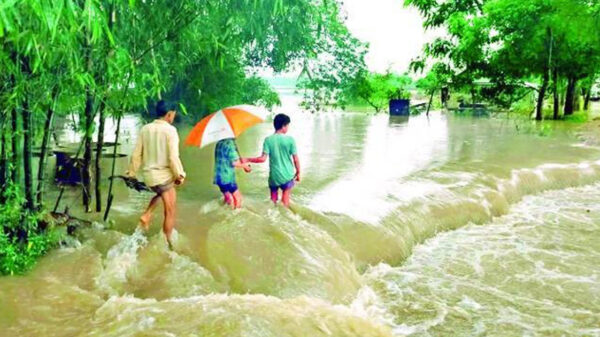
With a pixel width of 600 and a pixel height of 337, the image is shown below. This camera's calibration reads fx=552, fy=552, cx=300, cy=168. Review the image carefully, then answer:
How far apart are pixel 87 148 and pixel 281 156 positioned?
2.30m

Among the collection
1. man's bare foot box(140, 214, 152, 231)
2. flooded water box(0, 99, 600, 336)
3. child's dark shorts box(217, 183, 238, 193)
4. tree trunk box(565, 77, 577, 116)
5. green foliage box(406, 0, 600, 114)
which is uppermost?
green foliage box(406, 0, 600, 114)

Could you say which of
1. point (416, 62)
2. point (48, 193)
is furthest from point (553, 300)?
point (416, 62)

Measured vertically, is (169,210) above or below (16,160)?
below

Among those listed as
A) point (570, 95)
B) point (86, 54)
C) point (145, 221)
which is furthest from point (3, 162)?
point (570, 95)

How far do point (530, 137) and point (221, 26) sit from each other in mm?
14232

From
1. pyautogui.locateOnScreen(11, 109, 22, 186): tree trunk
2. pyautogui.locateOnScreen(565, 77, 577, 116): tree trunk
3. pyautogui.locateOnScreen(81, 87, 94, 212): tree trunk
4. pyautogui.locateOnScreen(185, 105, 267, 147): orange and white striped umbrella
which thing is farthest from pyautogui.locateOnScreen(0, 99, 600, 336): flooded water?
pyautogui.locateOnScreen(565, 77, 577, 116): tree trunk

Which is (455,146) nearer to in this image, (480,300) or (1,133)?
(480,300)

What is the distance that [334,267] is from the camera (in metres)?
5.88

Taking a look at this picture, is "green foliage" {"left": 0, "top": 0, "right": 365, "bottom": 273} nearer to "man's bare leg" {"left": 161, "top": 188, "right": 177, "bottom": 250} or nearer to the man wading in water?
the man wading in water

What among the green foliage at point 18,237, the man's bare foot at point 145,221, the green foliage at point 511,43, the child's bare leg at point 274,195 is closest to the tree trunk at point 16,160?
the green foliage at point 18,237

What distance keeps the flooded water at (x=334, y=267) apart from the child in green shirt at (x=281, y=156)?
0.39 m

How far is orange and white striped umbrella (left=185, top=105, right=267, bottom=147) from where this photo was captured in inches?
253

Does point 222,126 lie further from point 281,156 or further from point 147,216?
point 147,216

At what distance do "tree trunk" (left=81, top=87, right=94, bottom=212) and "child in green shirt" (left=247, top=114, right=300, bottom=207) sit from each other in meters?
1.85
